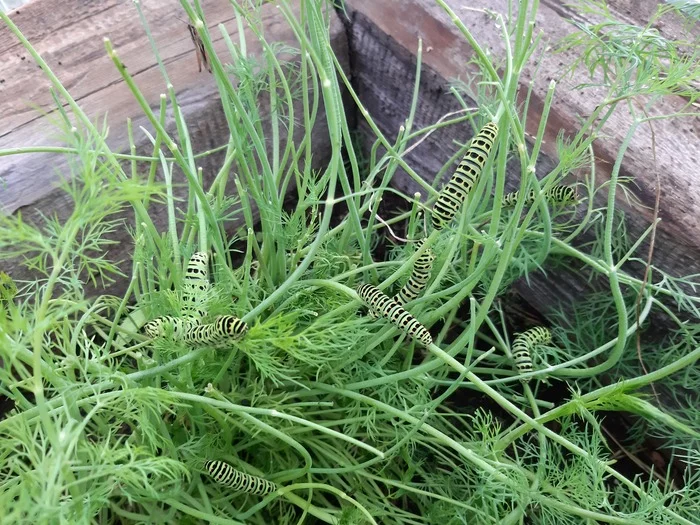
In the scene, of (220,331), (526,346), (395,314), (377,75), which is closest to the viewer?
(220,331)

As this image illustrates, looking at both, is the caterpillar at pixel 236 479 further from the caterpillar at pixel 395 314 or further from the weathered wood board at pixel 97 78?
the weathered wood board at pixel 97 78

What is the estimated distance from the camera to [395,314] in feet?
2.82

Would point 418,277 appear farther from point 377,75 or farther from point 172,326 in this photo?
point 377,75

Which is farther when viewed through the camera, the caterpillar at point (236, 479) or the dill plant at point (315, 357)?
the caterpillar at point (236, 479)

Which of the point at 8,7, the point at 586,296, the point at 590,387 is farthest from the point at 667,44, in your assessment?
the point at 8,7

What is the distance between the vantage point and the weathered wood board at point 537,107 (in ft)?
3.72

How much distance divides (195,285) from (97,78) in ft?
2.00

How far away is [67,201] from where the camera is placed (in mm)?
1189

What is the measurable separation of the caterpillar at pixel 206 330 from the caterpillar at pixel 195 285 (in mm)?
28

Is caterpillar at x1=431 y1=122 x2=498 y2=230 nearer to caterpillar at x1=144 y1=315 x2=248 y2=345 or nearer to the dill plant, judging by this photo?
the dill plant

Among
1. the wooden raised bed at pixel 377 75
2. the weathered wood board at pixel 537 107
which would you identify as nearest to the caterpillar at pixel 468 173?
the weathered wood board at pixel 537 107

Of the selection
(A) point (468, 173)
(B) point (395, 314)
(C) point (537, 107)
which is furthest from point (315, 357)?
(C) point (537, 107)

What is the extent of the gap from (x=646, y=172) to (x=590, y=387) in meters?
0.44

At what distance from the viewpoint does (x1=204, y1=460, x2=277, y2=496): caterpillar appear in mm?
873
